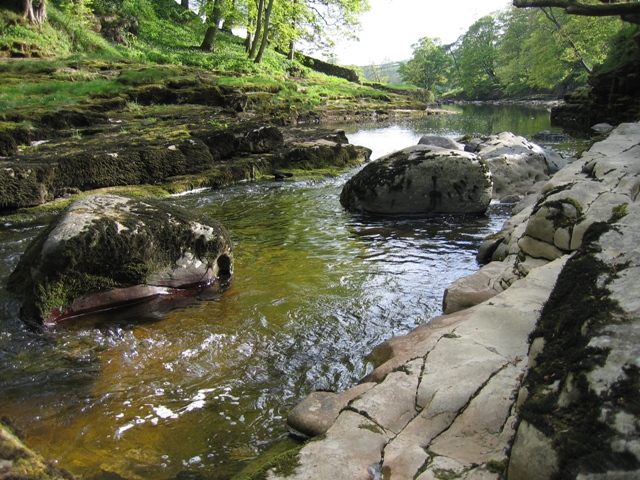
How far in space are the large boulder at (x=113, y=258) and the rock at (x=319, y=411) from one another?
10.2 feet

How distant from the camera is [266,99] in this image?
26.1 metres

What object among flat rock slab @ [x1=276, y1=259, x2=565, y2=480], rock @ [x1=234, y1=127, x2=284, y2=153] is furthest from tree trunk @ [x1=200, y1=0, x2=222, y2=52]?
flat rock slab @ [x1=276, y1=259, x2=565, y2=480]

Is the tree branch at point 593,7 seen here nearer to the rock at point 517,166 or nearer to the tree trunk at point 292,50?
the rock at point 517,166

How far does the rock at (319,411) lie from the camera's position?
339 centimetres

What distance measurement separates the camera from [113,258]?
18.9 feet

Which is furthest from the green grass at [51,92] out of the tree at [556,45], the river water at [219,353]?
the tree at [556,45]

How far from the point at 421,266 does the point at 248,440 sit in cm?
421

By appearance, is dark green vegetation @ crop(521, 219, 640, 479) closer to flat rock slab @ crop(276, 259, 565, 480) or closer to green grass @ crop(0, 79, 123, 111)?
flat rock slab @ crop(276, 259, 565, 480)

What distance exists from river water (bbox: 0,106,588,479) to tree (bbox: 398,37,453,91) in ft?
342

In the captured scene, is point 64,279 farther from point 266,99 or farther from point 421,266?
point 266,99

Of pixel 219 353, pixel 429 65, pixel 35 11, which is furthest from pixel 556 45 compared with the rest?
pixel 429 65

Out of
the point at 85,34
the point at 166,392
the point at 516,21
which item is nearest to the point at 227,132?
the point at 166,392

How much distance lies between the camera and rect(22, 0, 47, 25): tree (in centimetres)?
2427

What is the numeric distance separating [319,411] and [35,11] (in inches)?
1136
